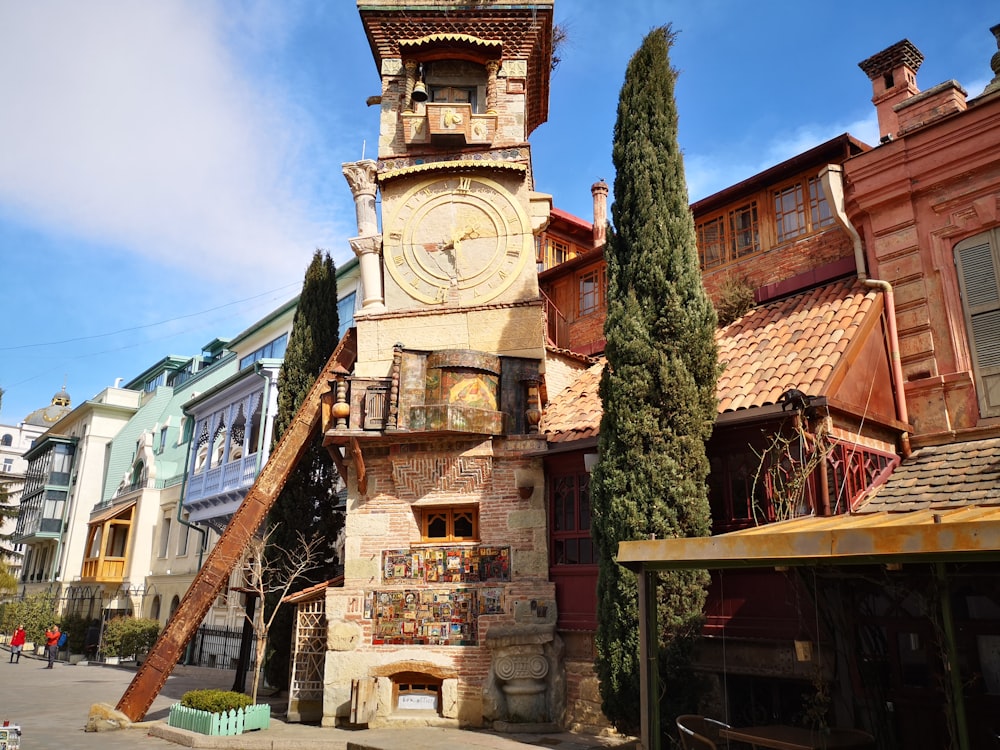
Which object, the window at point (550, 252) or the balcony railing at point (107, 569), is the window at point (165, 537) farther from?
the window at point (550, 252)

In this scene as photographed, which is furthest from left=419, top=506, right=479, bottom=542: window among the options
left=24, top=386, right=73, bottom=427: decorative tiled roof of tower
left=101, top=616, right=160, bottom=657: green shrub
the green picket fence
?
left=24, top=386, right=73, bottom=427: decorative tiled roof of tower

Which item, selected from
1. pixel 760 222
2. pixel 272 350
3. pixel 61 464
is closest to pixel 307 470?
pixel 760 222

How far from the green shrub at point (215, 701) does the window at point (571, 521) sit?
537cm

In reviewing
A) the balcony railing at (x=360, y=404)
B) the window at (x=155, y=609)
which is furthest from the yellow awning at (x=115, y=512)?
the balcony railing at (x=360, y=404)

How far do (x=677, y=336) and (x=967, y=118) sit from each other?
5003mm

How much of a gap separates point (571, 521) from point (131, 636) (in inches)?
802

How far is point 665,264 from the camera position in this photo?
11.1 m

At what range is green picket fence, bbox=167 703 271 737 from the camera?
→ 38.1 feet

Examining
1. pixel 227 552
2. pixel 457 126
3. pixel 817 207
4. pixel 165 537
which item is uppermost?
pixel 457 126

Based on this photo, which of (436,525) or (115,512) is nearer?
(436,525)

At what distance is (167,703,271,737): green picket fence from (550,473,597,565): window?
205 inches

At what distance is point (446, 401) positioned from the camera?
13.3 metres

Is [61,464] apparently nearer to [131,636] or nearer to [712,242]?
[131,636]

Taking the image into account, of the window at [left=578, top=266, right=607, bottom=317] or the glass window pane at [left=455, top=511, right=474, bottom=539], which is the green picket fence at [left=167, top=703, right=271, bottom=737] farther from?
the window at [left=578, top=266, right=607, bottom=317]
